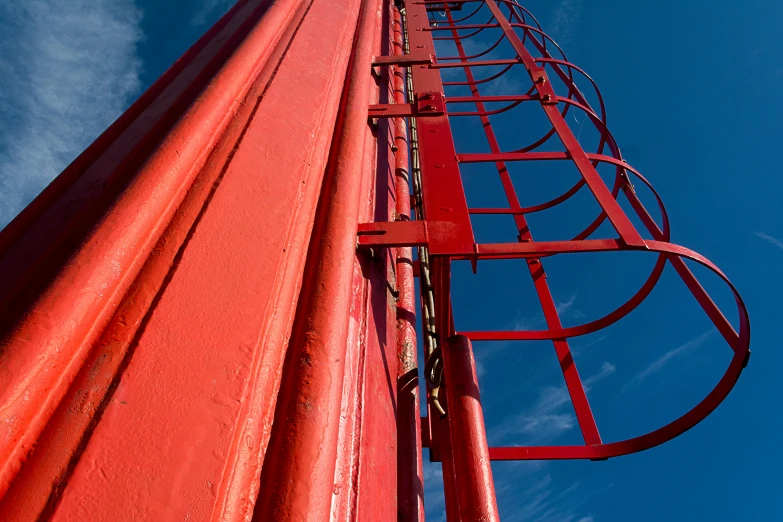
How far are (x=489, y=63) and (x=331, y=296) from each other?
3397 millimetres

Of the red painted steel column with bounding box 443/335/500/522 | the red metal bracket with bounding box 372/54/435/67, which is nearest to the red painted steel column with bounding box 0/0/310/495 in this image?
the red painted steel column with bounding box 443/335/500/522

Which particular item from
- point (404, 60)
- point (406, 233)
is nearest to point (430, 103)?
point (404, 60)

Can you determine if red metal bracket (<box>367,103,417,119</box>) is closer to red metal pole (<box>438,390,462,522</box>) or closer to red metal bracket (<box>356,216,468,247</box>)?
red metal bracket (<box>356,216,468,247</box>)

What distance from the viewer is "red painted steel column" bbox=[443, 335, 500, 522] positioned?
51.7 inches

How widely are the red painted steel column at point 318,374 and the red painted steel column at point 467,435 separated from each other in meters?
0.44

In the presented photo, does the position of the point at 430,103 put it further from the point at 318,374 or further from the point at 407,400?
the point at 318,374

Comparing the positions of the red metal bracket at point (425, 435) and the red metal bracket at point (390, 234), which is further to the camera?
the red metal bracket at point (425, 435)

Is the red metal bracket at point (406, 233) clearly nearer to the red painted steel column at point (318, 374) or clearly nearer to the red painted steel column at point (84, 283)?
the red painted steel column at point (318, 374)

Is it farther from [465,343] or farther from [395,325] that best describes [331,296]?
[395,325]

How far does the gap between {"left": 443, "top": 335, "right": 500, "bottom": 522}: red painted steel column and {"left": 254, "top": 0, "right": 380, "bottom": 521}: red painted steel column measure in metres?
0.44

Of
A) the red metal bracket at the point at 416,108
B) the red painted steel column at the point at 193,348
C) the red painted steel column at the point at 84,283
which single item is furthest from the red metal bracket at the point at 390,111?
the red painted steel column at the point at 84,283

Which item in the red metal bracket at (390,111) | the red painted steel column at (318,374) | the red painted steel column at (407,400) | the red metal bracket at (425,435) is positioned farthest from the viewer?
the red metal bracket at (390,111)

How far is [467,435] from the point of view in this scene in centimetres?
146

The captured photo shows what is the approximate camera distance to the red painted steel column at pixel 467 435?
131 centimetres
